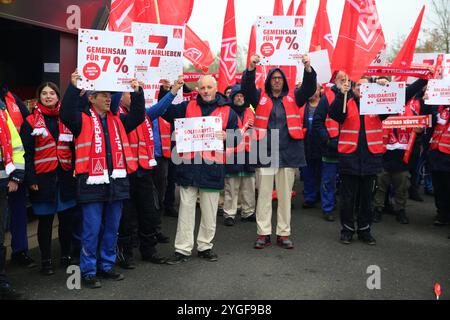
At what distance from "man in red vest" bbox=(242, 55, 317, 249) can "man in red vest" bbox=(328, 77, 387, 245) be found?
0.57 meters

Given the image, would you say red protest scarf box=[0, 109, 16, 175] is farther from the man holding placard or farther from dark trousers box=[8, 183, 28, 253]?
the man holding placard

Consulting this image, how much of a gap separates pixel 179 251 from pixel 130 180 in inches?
38.2

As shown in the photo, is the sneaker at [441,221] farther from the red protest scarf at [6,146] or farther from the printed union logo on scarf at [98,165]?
the red protest scarf at [6,146]

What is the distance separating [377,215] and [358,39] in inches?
116

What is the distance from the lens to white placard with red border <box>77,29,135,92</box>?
14.9ft

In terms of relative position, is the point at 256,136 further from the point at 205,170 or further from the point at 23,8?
the point at 23,8

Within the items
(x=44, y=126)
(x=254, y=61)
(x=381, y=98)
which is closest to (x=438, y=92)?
(x=381, y=98)

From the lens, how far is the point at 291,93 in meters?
6.27

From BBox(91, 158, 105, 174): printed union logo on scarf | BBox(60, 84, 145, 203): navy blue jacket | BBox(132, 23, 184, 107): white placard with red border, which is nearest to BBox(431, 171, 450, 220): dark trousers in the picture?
BBox(132, 23, 184, 107): white placard with red border

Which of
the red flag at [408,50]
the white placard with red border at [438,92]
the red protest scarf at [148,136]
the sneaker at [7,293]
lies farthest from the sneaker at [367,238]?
the sneaker at [7,293]

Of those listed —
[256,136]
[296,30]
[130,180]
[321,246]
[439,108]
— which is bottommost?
[321,246]

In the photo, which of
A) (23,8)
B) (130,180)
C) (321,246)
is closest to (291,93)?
(321,246)

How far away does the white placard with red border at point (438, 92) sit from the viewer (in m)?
6.80

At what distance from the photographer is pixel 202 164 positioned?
5.47 m
